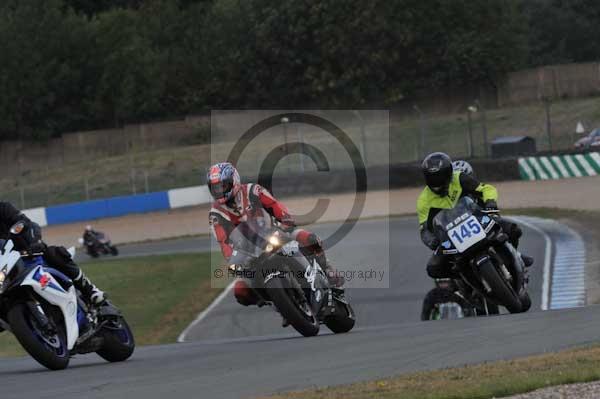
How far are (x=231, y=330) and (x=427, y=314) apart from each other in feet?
18.3

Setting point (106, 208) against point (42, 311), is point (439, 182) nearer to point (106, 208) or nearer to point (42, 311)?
point (42, 311)

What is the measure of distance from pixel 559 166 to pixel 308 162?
855cm

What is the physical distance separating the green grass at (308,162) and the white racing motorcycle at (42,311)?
28675mm

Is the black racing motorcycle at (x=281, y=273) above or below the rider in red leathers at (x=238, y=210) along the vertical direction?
below

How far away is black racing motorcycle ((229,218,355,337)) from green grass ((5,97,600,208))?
1062 inches

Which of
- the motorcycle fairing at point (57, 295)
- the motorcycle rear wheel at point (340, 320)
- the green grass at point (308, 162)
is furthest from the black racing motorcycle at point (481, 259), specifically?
the green grass at point (308, 162)

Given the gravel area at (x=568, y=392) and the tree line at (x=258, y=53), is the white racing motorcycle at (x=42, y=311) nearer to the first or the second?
the gravel area at (x=568, y=392)

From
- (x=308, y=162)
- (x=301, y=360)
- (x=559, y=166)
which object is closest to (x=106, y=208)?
(x=308, y=162)

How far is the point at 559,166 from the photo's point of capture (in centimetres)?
3506

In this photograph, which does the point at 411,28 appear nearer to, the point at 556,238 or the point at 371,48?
the point at 371,48

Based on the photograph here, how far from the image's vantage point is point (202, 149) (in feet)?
169

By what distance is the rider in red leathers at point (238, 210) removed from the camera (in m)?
11.8

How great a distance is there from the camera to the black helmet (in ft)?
41.5

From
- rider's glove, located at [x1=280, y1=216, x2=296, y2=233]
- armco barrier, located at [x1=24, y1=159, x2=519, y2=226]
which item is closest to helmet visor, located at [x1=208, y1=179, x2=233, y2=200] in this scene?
rider's glove, located at [x1=280, y1=216, x2=296, y2=233]
